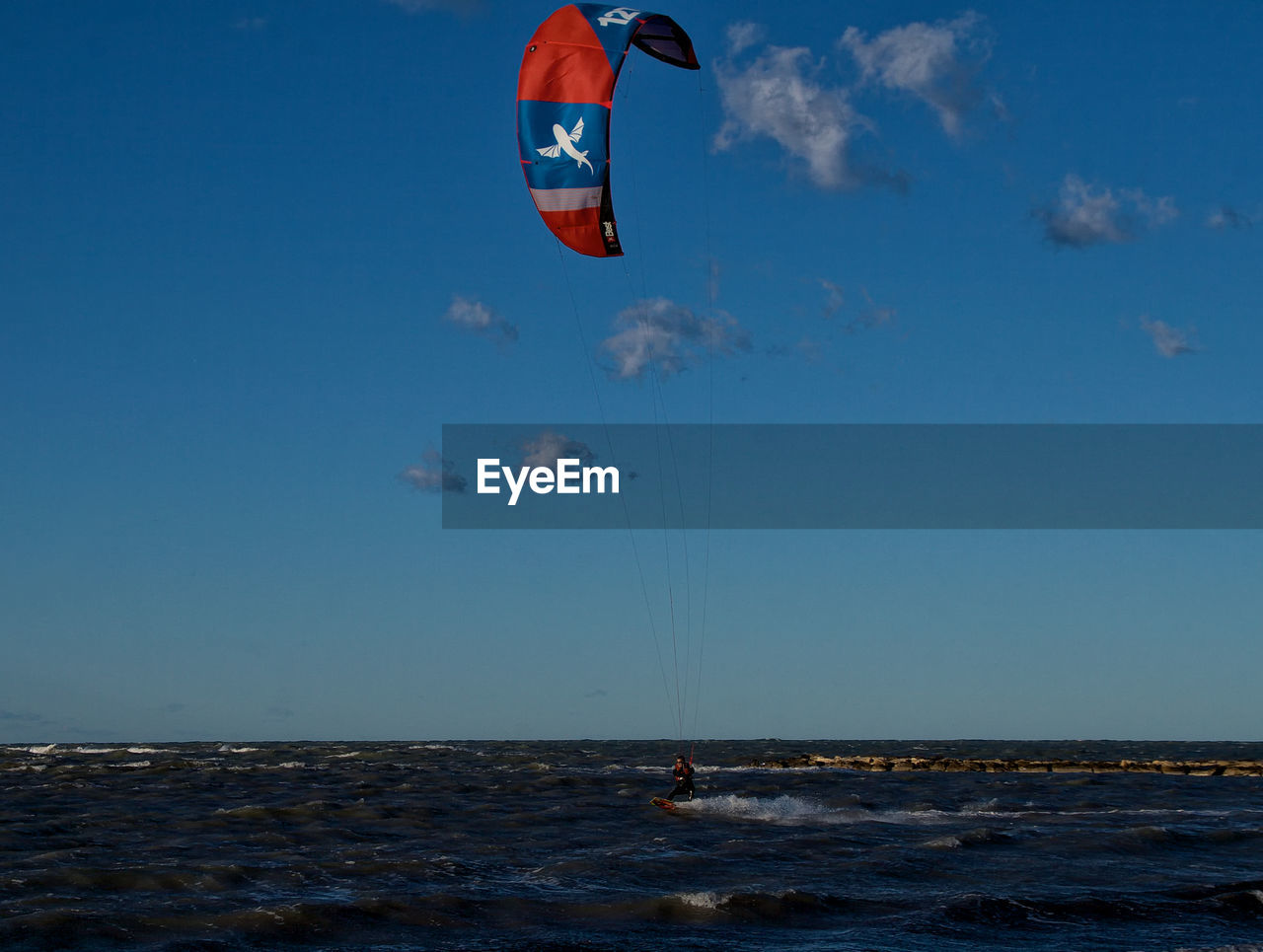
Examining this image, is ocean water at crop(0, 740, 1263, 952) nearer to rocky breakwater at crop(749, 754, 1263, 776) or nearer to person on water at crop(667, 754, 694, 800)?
person on water at crop(667, 754, 694, 800)

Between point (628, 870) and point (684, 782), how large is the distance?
34.6 feet

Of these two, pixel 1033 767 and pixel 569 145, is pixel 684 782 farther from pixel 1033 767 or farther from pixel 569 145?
pixel 1033 767

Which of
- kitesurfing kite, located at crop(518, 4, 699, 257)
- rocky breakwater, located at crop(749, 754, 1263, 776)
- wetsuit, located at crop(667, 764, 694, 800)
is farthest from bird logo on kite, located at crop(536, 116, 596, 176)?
rocky breakwater, located at crop(749, 754, 1263, 776)

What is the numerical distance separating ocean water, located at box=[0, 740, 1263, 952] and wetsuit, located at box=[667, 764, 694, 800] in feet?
3.26

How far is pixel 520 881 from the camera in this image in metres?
21.8

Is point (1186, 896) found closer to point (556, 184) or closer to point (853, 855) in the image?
point (853, 855)

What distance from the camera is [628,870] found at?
2312 cm

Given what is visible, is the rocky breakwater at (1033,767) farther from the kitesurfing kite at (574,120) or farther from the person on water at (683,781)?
the kitesurfing kite at (574,120)

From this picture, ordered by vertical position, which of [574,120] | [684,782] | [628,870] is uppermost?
[574,120]

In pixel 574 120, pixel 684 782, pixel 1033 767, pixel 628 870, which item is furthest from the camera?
pixel 1033 767

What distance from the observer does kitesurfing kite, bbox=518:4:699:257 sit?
923 inches

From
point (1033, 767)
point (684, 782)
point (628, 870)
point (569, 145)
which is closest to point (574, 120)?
point (569, 145)

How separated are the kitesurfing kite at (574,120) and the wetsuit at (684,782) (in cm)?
1676

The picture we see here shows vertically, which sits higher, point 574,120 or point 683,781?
point 574,120
